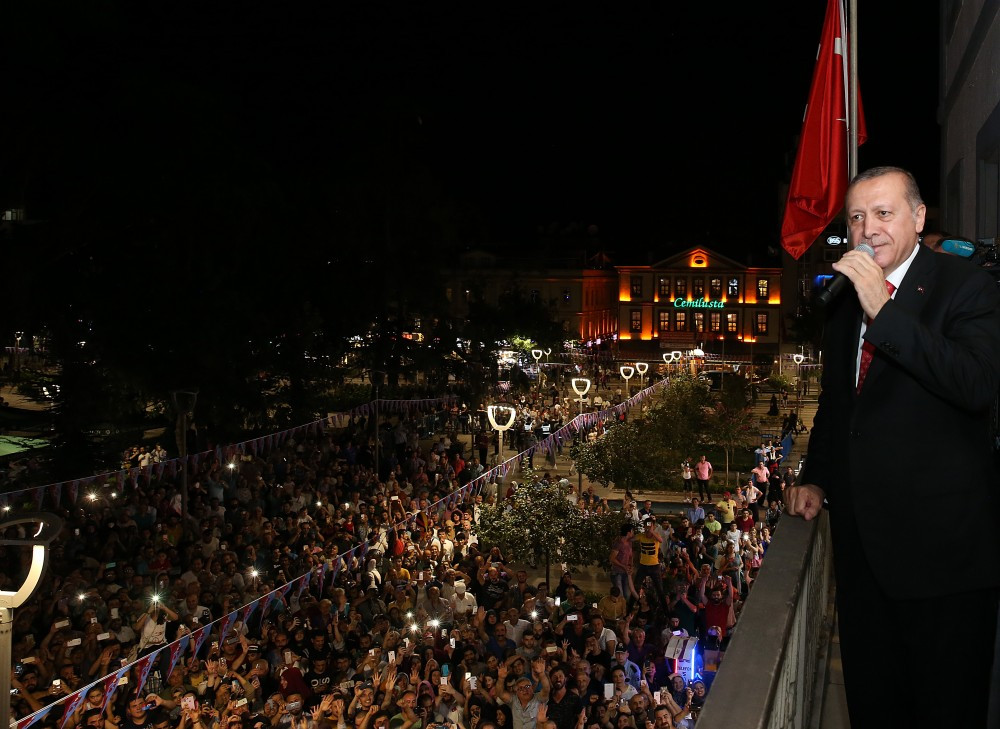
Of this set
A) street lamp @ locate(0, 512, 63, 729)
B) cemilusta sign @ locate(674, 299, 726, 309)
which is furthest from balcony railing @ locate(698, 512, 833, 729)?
cemilusta sign @ locate(674, 299, 726, 309)

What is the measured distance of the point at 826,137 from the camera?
276 inches

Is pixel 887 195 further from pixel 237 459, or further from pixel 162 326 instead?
pixel 162 326

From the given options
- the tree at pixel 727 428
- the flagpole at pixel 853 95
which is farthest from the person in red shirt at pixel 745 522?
the tree at pixel 727 428

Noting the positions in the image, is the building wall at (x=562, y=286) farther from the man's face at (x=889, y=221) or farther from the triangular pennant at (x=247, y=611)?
the man's face at (x=889, y=221)

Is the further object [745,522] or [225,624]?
[745,522]

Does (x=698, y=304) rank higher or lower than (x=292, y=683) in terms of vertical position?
lower

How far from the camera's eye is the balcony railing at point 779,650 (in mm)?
1936

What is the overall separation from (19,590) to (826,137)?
20.0 ft

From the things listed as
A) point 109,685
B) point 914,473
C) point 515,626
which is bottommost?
point 515,626

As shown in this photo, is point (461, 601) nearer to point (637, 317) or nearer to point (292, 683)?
point (292, 683)

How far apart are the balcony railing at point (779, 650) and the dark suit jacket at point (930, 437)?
0.29 m

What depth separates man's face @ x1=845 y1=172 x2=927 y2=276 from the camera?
7.65ft

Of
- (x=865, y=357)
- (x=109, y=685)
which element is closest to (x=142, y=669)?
(x=109, y=685)

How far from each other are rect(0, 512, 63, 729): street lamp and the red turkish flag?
18.2 ft
